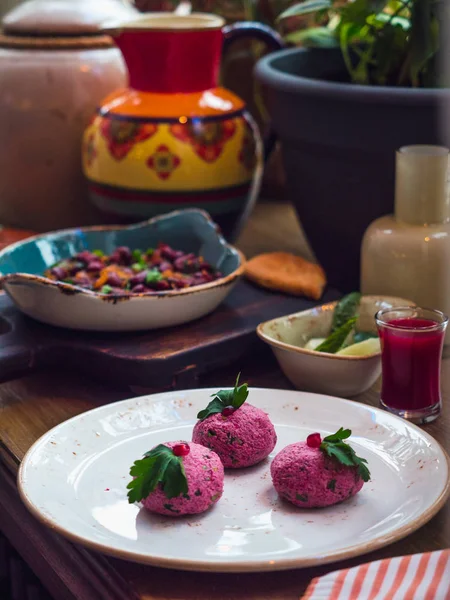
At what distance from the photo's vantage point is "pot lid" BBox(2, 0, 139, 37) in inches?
57.0

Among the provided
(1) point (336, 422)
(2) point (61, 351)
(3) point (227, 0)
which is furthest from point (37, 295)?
(3) point (227, 0)

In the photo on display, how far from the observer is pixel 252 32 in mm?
1370

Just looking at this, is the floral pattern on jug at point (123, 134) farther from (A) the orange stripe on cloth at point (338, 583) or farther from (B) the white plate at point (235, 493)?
(A) the orange stripe on cloth at point (338, 583)

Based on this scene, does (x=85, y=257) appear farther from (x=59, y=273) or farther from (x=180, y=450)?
(x=180, y=450)

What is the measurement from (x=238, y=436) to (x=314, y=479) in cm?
10

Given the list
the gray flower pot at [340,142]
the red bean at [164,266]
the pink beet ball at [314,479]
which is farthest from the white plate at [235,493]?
the gray flower pot at [340,142]

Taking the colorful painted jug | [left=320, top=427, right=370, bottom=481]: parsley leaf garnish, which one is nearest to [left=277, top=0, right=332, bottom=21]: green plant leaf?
the colorful painted jug

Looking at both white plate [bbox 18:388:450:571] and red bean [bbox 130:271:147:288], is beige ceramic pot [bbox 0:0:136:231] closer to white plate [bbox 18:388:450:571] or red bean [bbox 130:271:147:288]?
red bean [bbox 130:271:147:288]

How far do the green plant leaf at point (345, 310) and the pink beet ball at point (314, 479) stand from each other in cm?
31

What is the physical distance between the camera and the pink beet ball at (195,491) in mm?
711

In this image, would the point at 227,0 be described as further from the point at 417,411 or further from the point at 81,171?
the point at 417,411

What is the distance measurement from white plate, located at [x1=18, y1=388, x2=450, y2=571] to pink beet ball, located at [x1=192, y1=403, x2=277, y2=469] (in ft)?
0.06

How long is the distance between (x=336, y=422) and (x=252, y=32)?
73 centimetres

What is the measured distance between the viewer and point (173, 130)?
4.26 feet
